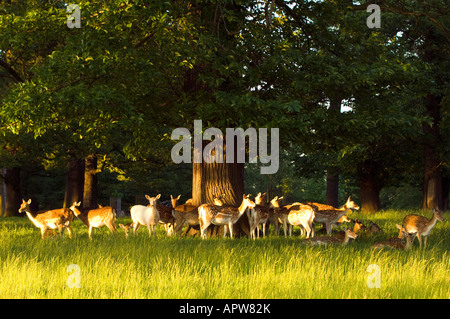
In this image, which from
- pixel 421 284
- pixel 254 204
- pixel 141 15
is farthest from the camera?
pixel 254 204

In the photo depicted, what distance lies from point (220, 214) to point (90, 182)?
16.6 metres

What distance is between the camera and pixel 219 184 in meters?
16.2

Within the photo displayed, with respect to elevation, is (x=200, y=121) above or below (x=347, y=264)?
above

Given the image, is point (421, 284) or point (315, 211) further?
point (315, 211)

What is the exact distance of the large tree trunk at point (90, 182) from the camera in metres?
29.3

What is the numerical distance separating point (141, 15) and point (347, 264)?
23.1 ft

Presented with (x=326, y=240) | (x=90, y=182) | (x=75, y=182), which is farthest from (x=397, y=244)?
(x=90, y=182)

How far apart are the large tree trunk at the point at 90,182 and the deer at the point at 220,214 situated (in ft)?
50.1

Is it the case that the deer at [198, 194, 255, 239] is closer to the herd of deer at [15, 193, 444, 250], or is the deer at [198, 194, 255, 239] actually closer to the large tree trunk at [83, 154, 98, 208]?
the herd of deer at [15, 193, 444, 250]

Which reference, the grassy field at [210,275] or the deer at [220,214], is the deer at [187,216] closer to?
the deer at [220,214]

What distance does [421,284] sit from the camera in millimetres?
8859
